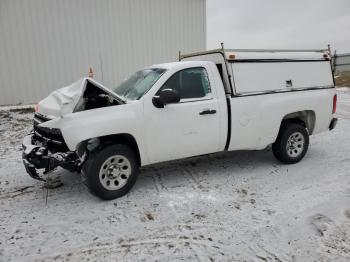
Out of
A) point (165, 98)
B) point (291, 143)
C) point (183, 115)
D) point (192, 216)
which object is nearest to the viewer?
point (192, 216)

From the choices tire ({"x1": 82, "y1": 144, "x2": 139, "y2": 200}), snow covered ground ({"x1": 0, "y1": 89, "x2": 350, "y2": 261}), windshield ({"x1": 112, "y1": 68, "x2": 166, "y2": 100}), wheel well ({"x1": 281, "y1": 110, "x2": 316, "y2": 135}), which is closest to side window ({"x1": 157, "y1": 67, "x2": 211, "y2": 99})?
windshield ({"x1": 112, "y1": 68, "x2": 166, "y2": 100})

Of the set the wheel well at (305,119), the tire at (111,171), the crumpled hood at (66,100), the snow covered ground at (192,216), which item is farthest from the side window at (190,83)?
the wheel well at (305,119)

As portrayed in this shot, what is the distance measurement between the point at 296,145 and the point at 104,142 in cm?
350

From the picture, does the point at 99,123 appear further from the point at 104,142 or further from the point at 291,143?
the point at 291,143

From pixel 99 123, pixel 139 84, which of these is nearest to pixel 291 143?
pixel 139 84

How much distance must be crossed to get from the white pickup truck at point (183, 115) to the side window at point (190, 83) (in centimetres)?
1

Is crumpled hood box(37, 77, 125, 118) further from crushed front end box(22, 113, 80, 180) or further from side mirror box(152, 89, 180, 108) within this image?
side mirror box(152, 89, 180, 108)

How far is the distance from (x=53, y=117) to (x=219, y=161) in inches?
122

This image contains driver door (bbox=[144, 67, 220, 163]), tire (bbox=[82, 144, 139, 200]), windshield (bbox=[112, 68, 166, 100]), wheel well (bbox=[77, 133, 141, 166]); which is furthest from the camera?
windshield (bbox=[112, 68, 166, 100])

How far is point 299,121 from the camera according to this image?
576cm

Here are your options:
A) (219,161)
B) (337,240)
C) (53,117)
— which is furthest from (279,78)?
(53,117)

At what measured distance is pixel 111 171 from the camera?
4.13 metres

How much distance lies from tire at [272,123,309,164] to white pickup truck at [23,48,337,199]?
18 mm

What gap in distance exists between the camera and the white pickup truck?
3.94 meters
